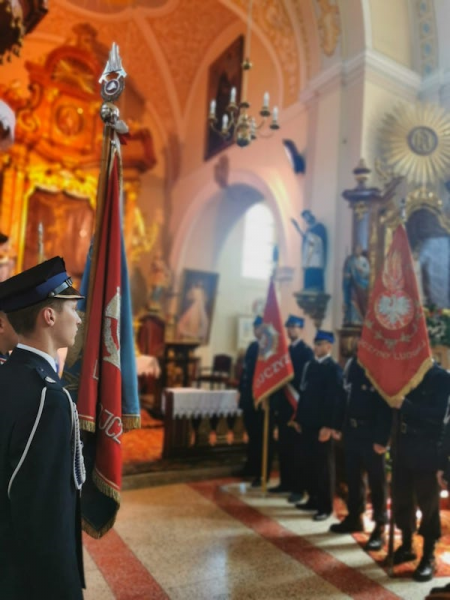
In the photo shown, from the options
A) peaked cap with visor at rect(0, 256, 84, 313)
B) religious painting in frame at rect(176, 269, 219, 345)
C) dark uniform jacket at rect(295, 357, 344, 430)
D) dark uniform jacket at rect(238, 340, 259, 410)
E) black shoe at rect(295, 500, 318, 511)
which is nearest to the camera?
peaked cap with visor at rect(0, 256, 84, 313)

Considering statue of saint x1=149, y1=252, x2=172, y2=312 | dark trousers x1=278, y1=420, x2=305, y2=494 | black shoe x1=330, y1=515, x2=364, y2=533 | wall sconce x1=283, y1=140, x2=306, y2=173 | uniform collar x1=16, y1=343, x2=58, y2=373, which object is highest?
wall sconce x1=283, y1=140, x2=306, y2=173

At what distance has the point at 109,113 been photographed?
2.23 m

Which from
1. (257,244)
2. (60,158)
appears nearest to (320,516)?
(60,158)

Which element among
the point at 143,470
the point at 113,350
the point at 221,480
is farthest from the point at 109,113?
the point at 221,480

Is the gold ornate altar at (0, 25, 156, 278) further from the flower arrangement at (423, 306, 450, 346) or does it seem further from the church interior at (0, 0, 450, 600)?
Result: the flower arrangement at (423, 306, 450, 346)

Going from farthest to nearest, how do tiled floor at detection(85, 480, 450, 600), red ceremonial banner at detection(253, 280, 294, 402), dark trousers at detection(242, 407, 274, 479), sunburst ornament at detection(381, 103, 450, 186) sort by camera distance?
sunburst ornament at detection(381, 103, 450, 186) → dark trousers at detection(242, 407, 274, 479) → red ceremonial banner at detection(253, 280, 294, 402) → tiled floor at detection(85, 480, 450, 600)

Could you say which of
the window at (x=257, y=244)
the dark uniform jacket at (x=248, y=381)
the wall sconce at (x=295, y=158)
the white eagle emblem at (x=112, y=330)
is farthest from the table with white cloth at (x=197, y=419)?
the window at (x=257, y=244)

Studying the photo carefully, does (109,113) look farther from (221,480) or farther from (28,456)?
(221,480)

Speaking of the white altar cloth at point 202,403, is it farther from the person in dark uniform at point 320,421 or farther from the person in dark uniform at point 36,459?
the person in dark uniform at point 36,459

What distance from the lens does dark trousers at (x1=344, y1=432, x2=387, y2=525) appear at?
3.65 metres

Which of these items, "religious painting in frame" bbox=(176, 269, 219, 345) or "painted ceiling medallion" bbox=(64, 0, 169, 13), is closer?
"painted ceiling medallion" bbox=(64, 0, 169, 13)

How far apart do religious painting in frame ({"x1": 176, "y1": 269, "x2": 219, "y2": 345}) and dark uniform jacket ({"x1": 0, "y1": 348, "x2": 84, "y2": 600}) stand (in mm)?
9171

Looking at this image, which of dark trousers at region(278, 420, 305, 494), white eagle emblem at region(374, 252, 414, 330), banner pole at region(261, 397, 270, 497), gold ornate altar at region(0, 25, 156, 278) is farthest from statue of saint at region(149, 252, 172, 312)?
white eagle emblem at region(374, 252, 414, 330)

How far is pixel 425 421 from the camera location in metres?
3.20
